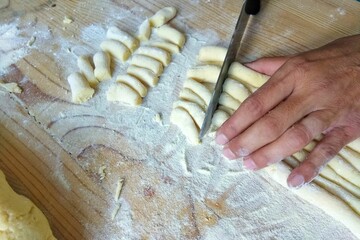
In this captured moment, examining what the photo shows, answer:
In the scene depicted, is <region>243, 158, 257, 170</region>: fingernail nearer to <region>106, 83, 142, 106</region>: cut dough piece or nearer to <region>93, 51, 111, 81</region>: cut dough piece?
<region>106, 83, 142, 106</region>: cut dough piece

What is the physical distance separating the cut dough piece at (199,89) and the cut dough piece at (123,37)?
25 centimetres

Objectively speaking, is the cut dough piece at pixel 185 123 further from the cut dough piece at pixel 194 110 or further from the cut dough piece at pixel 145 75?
the cut dough piece at pixel 145 75

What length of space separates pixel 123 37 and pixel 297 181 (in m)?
0.80

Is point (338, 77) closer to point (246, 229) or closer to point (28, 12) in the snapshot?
point (246, 229)

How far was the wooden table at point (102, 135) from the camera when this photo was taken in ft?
4.14

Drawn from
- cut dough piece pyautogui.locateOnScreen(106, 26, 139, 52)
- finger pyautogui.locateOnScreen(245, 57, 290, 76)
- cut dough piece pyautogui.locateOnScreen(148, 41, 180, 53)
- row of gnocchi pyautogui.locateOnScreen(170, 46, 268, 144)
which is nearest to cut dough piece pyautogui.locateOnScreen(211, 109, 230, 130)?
row of gnocchi pyautogui.locateOnScreen(170, 46, 268, 144)

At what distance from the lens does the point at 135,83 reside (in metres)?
1.49

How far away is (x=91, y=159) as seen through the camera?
1381 millimetres

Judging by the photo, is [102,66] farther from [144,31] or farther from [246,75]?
[246,75]

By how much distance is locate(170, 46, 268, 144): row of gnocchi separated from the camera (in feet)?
4.60

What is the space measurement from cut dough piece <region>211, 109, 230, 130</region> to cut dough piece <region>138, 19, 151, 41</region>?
43cm

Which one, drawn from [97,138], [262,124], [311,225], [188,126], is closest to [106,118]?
[97,138]

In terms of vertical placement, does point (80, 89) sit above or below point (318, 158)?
below

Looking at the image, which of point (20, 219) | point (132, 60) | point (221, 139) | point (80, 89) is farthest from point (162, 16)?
point (20, 219)
